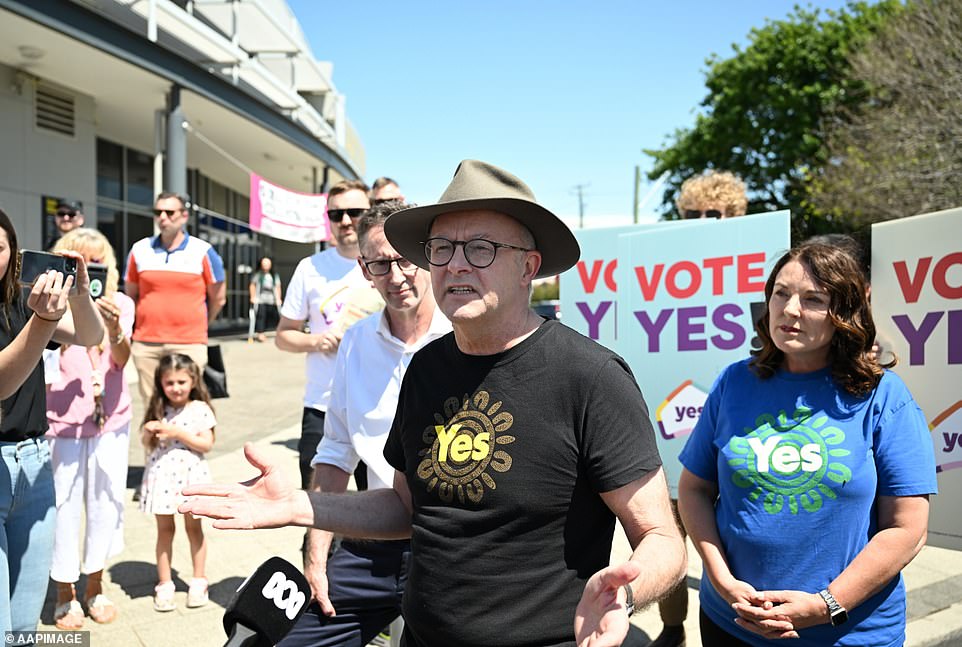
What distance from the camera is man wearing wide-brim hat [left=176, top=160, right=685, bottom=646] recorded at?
181 cm

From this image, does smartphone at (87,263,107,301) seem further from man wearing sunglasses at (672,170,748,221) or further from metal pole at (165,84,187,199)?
metal pole at (165,84,187,199)

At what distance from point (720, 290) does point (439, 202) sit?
2429 millimetres

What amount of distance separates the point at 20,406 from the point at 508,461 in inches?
87.8

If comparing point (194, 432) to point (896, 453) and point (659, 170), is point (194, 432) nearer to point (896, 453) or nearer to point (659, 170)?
point (896, 453)

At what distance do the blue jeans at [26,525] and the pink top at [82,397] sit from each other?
44.8 inches

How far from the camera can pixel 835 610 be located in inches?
86.1

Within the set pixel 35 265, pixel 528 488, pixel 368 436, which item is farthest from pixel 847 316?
pixel 35 265

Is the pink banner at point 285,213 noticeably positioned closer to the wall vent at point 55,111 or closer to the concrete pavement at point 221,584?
the wall vent at point 55,111

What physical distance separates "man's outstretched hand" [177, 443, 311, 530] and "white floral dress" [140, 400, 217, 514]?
242 centimetres

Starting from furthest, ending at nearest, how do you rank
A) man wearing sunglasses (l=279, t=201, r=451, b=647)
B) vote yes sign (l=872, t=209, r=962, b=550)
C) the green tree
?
the green tree → vote yes sign (l=872, t=209, r=962, b=550) → man wearing sunglasses (l=279, t=201, r=451, b=647)

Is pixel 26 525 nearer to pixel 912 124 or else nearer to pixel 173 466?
pixel 173 466

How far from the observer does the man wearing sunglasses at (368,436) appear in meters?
2.62

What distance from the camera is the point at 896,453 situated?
2.24 meters

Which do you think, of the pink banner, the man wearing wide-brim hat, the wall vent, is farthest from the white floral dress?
the wall vent
